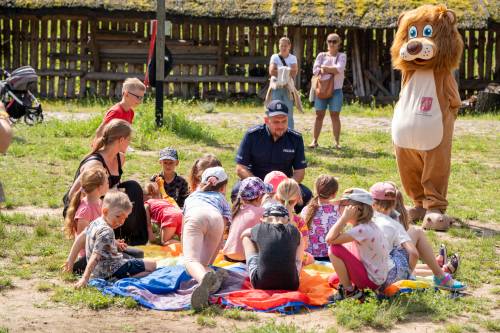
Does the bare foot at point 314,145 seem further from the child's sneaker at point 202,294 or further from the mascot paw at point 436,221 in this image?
the child's sneaker at point 202,294

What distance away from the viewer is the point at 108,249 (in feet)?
24.4

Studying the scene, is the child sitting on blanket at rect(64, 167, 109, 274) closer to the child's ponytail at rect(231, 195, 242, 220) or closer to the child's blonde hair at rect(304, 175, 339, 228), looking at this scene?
the child's ponytail at rect(231, 195, 242, 220)

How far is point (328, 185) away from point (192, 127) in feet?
22.9

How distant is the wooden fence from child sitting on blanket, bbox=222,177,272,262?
1347 cm

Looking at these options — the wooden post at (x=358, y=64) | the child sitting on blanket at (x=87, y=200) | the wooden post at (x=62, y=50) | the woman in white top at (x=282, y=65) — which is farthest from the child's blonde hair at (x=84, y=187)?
the wooden post at (x=358, y=64)

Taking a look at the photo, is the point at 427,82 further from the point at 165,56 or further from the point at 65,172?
the point at 165,56

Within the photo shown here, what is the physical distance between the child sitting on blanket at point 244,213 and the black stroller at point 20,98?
8589mm

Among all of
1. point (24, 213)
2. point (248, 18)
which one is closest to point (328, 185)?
point (24, 213)

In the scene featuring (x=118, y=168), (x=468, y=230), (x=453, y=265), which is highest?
(x=118, y=168)

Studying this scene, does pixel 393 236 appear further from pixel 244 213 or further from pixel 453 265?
pixel 244 213

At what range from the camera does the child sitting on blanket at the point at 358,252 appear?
7090mm

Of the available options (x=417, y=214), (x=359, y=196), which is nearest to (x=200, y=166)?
(x=359, y=196)

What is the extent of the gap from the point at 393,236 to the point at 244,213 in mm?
1258

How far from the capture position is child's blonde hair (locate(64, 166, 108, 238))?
8.02 metres
